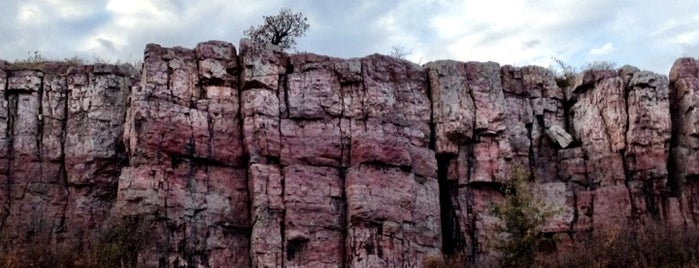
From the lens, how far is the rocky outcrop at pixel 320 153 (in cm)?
2369

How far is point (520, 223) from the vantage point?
2412 centimetres

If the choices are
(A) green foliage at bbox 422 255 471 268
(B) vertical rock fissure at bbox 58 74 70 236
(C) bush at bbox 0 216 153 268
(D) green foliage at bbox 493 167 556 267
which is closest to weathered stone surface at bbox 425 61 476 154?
(D) green foliage at bbox 493 167 556 267

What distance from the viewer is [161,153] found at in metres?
23.6

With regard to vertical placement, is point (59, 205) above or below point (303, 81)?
below

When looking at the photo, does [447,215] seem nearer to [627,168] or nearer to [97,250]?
[627,168]

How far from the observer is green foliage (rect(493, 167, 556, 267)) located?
23.9m

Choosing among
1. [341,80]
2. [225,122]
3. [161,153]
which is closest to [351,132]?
[341,80]

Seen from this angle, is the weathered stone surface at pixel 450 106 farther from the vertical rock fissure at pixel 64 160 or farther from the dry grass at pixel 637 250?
the vertical rock fissure at pixel 64 160

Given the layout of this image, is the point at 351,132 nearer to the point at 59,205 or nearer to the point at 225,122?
the point at 225,122

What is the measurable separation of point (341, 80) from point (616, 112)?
8321 mm

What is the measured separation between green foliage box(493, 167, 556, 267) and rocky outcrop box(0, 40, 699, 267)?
0.70 meters

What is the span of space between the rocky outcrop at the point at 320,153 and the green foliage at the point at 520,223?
699mm

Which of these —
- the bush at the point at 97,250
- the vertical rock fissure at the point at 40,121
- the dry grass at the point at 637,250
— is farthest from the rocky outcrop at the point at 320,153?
the dry grass at the point at 637,250

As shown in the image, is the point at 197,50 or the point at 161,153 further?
the point at 197,50
